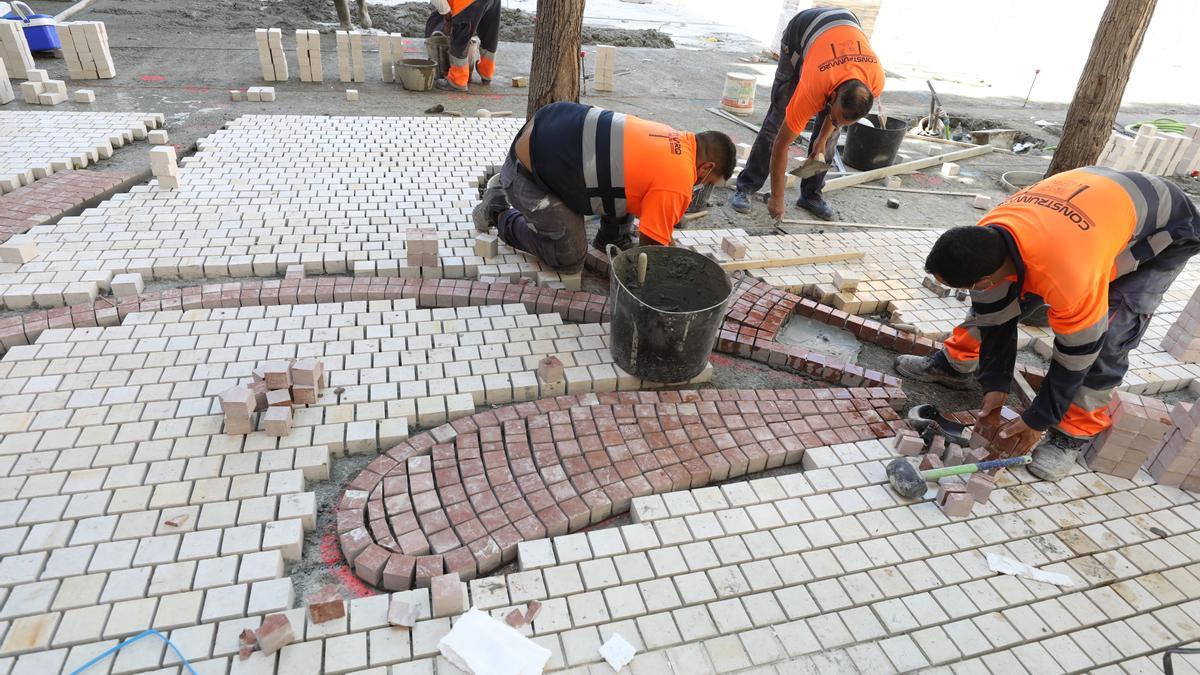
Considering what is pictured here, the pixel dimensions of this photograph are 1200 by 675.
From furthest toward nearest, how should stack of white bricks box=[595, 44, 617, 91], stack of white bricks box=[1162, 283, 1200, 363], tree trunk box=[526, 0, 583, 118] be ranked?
stack of white bricks box=[595, 44, 617, 91], tree trunk box=[526, 0, 583, 118], stack of white bricks box=[1162, 283, 1200, 363]

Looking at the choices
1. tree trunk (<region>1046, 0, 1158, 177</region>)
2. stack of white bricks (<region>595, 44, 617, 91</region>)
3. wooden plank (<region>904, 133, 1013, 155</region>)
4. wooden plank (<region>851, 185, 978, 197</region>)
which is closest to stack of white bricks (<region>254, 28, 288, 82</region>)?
stack of white bricks (<region>595, 44, 617, 91</region>)

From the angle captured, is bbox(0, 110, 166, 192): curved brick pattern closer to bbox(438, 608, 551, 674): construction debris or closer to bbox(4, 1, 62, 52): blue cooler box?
bbox(4, 1, 62, 52): blue cooler box

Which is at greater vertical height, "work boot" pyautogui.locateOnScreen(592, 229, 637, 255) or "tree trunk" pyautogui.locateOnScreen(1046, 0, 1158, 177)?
"tree trunk" pyautogui.locateOnScreen(1046, 0, 1158, 177)

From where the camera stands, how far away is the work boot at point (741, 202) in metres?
6.71

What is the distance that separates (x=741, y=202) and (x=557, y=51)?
89.4 inches

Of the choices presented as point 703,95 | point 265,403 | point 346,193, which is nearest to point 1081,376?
point 265,403

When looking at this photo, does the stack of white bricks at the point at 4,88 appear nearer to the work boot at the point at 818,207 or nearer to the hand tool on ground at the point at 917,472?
the work boot at the point at 818,207

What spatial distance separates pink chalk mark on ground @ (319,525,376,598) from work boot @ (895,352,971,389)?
11.7 ft

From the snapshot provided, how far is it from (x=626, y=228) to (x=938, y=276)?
8.17 feet

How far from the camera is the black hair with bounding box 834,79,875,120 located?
5008mm

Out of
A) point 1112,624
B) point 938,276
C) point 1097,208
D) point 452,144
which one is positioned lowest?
point 1112,624

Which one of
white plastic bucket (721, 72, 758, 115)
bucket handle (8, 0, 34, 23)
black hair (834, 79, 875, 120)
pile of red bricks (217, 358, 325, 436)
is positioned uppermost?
black hair (834, 79, 875, 120)

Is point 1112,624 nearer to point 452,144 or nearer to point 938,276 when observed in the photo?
point 938,276

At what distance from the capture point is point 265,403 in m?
3.49
